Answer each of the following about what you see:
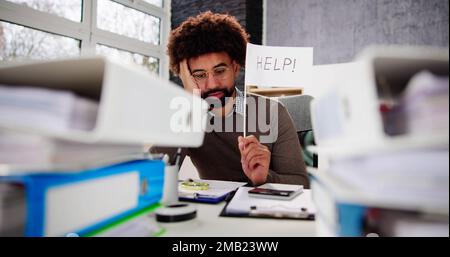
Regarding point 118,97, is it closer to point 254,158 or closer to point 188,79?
point 254,158

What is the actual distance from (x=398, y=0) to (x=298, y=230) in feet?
10.7

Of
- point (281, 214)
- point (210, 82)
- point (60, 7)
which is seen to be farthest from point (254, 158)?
point (60, 7)

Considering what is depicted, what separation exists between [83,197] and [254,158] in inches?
25.4

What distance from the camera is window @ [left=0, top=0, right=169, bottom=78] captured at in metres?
2.21

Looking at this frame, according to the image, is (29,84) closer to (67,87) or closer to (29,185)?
(67,87)

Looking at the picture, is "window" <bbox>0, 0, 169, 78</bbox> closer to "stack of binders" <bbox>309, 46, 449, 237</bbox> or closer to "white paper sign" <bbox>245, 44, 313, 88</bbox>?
"white paper sign" <bbox>245, 44, 313, 88</bbox>

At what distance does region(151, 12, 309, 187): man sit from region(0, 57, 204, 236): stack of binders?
2.61ft

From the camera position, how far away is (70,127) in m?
0.40

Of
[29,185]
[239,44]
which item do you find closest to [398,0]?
[239,44]

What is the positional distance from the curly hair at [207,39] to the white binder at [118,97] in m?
0.90

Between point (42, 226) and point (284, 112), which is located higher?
point (284, 112)

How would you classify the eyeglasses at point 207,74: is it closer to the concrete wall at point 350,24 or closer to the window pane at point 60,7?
the window pane at point 60,7

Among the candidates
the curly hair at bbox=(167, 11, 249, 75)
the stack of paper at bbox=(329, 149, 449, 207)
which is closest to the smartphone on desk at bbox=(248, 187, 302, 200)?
the stack of paper at bbox=(329, 149, 449, 207)

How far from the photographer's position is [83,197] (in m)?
0.41
